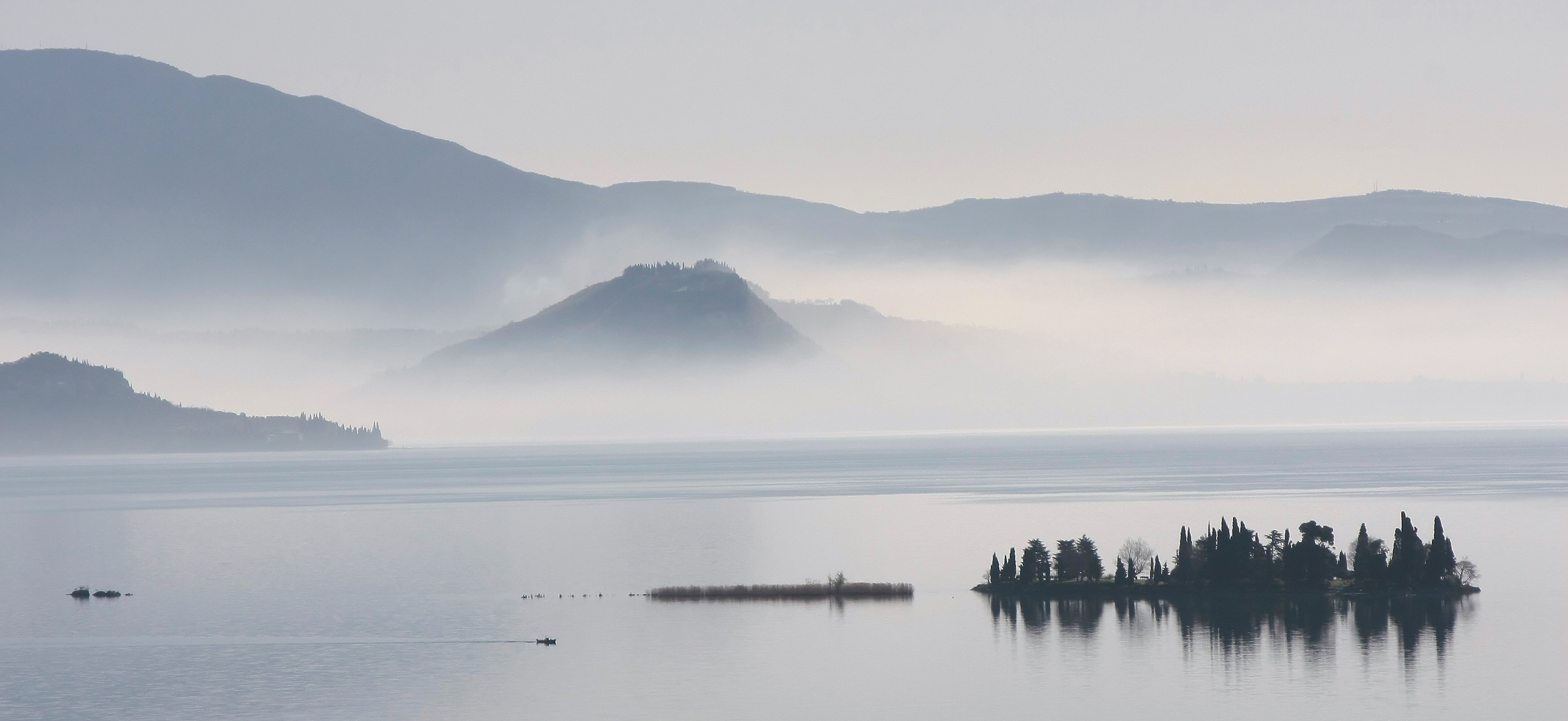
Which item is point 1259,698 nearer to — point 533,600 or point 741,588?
point 741,588

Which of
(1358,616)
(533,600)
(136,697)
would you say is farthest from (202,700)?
(1358,616)

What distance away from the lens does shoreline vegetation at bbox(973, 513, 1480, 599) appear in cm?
13312

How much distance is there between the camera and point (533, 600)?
140 metres

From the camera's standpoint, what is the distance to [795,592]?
Answer: 142 meters

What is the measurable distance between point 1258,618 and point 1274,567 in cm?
1396

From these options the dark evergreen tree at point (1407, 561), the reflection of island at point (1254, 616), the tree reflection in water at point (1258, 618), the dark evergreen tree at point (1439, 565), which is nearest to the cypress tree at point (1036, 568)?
the reflection of island at point (1254, 616)

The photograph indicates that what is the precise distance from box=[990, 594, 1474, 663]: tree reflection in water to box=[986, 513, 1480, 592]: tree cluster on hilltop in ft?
7.61

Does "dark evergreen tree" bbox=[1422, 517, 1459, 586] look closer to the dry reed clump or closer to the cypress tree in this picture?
the cypress tree

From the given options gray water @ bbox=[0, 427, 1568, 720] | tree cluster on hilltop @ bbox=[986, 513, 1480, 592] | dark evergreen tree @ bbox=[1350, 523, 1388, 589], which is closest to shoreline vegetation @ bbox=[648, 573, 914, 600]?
gray water @ bbox=[0, 427, 1568, 720]

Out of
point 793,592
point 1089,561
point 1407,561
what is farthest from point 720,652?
point 1407,561

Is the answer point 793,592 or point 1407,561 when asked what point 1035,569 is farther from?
point 1407,561

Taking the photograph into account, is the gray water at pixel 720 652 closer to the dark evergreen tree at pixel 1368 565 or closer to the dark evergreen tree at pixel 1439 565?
the dark evergreen tree at pixel 1439 565

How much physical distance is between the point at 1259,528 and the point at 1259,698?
107m

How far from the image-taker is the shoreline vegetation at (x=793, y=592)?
14062 cm
